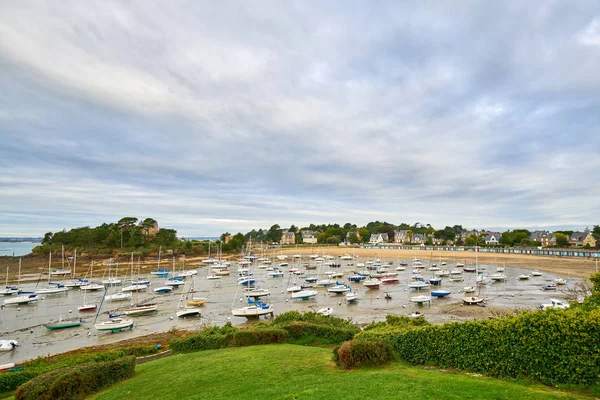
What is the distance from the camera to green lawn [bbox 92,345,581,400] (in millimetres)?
8555

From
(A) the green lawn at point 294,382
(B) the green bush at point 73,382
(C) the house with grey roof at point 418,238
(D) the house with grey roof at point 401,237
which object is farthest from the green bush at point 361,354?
(D) the house with grey roof at point 401,237

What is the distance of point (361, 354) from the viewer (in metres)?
11.8

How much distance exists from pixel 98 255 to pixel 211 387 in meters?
112

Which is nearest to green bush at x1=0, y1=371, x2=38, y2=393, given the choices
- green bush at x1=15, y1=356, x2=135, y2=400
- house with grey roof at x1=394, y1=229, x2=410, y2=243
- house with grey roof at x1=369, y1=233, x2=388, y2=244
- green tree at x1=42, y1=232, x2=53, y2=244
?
green bush at x1=15, y1=356, x2=135, y2=400

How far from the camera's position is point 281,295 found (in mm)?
51312

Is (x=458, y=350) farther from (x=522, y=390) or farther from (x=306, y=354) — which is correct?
(x=306, y=354)

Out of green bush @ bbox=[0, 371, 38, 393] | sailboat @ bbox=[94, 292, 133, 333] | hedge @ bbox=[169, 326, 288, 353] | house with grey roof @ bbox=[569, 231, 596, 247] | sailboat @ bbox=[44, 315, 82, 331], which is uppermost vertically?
house with grey roof @ bbox=[569, 231, 596, 247]

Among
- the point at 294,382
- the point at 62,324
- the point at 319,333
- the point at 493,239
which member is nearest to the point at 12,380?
the point at 294,382

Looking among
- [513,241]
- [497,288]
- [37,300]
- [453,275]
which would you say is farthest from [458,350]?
[513,241]

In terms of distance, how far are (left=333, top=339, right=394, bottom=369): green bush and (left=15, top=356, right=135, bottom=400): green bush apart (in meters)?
8.86

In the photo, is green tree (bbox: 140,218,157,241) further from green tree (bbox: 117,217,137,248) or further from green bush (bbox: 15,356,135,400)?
green bush (bbox: 15,356,135,400)

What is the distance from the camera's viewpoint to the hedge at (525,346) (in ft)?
→ 28.8

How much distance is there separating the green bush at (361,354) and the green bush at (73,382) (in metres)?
8.86

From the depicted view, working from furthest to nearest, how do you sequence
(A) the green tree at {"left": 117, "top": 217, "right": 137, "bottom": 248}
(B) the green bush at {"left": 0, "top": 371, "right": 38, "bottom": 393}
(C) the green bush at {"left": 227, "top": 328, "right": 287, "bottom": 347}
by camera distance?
(A) the green tree at {"left": 117, "top": 217, "right": 137, "bottom": 248} → (C) the green bush at {"left": 227, "top": 328, "right": 287, "bottom": 347} → (B) the green bush at {"left": 0, "top": 371, "right": 38, "bottom": 393}
